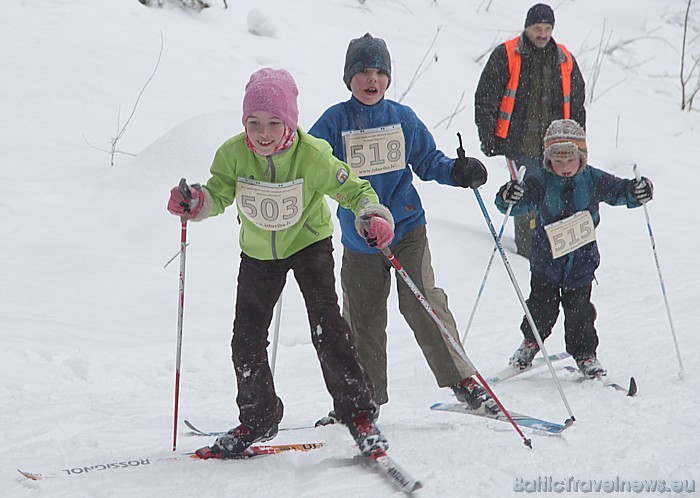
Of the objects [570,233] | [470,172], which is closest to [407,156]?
[470,172]

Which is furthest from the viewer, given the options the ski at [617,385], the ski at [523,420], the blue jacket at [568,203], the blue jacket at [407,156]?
the blue jacket at [568,203]

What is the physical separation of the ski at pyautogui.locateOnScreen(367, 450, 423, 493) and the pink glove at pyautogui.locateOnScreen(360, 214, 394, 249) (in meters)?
0.83

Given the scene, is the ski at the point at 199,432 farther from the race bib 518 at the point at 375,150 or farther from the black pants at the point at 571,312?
the black pants at the point at 571,312

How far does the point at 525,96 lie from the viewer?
6.05m

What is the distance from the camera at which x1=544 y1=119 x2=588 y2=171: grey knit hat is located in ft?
13.9

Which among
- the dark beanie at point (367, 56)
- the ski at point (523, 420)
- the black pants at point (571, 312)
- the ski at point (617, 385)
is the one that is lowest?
the ski at point (523, 420)

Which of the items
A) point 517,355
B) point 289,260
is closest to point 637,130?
point 517,355

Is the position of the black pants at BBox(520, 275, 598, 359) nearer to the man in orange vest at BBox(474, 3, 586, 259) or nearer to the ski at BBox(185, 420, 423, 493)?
the man in orange vest at BBox(474, 3, 586, 259)

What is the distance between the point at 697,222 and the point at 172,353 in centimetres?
660

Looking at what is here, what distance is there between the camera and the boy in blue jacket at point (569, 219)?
4230mm

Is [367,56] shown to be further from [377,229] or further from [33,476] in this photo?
[33,476]

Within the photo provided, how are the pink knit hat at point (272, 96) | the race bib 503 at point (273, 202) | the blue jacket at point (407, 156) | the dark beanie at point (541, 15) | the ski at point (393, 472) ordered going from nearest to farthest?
the ski at point (393, 472) < the pink knit hat at point (272, 96) < the race bib 503 at point (273, 202) < the blue jacket at point (407, 156) < the dark beanie at point (541, 15)

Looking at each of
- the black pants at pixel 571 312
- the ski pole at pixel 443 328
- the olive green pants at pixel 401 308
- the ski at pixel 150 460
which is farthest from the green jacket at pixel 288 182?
the black pants at pixel 571 312

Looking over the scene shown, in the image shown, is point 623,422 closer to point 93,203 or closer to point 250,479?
point 250,479
